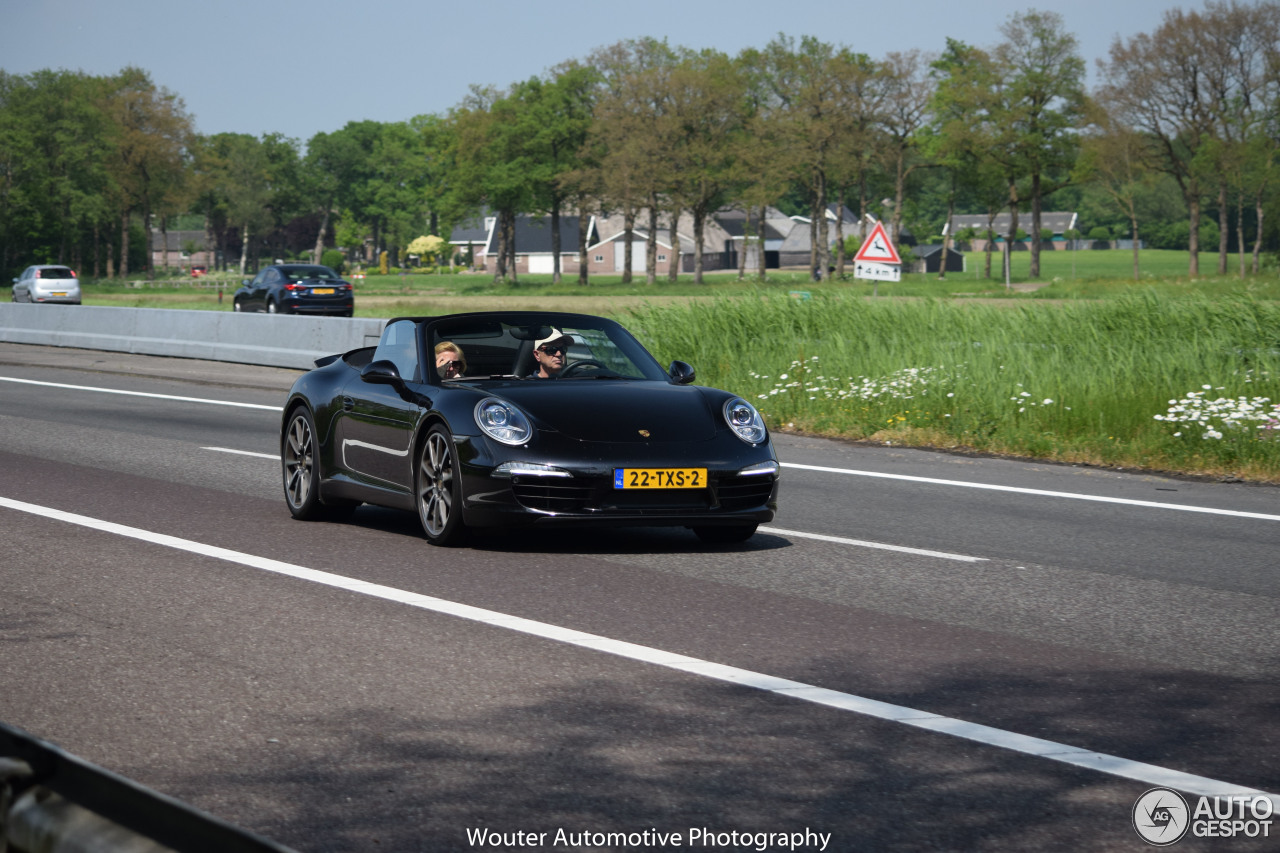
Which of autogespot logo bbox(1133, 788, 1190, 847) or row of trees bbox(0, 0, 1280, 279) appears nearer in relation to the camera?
autogespot logo bbox(1133, 788, 1190, 847)

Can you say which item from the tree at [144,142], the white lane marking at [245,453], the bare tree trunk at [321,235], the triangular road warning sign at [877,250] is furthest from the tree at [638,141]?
the bare tree trunk at [321,235]

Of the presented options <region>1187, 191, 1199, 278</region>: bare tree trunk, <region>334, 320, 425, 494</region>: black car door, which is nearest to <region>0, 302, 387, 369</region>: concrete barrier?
<region>334, 320, 425, 494</region>: black car door

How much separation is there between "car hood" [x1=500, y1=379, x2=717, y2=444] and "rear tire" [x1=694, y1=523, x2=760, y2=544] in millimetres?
672

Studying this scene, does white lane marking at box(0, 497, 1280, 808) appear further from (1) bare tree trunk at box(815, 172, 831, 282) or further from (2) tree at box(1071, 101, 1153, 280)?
(1) bare tree trunk at box(815, 172, 831, 282)

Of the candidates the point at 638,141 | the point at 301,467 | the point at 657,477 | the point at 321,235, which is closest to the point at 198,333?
the point at 301,467

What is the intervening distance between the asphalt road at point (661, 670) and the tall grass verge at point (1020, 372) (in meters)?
2.65

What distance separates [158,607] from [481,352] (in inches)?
118

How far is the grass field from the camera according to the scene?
42.7 ft

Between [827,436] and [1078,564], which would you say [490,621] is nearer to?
[1078,564]

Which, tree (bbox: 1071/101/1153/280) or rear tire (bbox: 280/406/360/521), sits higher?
tree (bbox: 1071/101/1153/280)

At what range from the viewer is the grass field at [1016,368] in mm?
13000

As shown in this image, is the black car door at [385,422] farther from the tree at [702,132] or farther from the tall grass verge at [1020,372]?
the tree at [702,132]

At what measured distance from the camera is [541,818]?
3.75 meters

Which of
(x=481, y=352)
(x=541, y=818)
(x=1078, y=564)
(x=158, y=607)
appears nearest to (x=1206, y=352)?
(x=1078, y=564)
